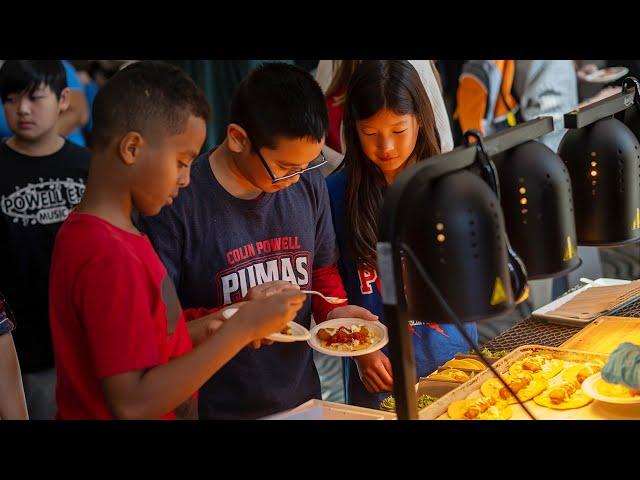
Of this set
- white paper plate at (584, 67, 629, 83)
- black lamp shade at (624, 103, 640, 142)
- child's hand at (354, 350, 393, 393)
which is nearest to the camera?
black lamp shade at (624, 103, 640, 142)

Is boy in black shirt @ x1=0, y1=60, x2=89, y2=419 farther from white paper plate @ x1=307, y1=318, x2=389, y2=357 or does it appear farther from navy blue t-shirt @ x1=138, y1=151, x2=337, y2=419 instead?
white paper plate @ x1=307, y1=318, x2=389, y2=357

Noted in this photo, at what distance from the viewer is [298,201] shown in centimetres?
286

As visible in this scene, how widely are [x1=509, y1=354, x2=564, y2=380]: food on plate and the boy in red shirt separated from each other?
0.94 meters

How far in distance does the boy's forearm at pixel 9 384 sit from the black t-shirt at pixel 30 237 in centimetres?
128

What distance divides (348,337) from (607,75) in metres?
3.91

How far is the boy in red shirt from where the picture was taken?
1.81 metres

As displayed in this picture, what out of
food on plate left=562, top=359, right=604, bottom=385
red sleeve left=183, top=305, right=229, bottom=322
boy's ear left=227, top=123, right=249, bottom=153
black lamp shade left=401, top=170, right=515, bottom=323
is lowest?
food on plate left=562, top=359, right=604, bottom=385

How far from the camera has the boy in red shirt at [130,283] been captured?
181 cm

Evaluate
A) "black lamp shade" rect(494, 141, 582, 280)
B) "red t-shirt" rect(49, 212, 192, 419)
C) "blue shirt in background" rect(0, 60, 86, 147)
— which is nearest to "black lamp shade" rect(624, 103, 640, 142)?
"black lamp shade" rect(494, 141, 582, 280)

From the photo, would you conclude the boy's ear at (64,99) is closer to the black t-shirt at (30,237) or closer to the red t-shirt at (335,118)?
the black t-shirt at (30,237)

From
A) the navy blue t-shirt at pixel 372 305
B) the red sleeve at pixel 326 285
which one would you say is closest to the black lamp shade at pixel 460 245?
the red sleeve at pixel 326 285

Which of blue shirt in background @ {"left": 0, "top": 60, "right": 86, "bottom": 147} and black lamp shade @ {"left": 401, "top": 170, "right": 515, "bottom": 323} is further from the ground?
blue shirt in background @ {"left": 0, "top": 60, "right": 86, "bottom": 147}

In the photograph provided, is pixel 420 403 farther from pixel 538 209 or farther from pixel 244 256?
pixel 538 209
